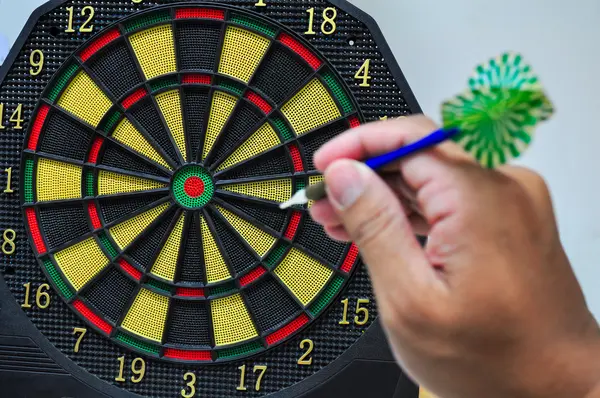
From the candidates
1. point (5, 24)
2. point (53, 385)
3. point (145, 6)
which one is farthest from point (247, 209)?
point (5, 24)

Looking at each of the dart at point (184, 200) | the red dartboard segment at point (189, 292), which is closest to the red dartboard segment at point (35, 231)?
the dart at point (184, 200)

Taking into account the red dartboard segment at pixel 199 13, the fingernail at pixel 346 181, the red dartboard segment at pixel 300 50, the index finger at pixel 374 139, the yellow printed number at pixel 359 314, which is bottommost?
the yellow printed number at pixel 359 314

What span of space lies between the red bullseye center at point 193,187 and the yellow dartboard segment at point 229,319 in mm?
342

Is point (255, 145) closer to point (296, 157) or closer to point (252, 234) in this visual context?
point (296, 157)

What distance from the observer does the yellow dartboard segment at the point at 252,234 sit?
1.86m

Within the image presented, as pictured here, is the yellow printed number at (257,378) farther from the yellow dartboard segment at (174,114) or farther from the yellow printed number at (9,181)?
the yellow printed number at (9,181)

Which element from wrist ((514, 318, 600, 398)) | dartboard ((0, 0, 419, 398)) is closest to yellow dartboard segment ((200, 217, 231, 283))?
dartboard ((0, 0, 419, 398))

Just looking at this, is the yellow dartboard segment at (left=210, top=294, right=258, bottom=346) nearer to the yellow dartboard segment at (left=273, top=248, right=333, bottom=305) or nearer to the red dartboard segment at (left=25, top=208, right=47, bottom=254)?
the yellow dartboard segment at (left=273, top=248, right=333, bottom=305)

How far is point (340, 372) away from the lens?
1.85 metres

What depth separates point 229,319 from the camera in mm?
1891

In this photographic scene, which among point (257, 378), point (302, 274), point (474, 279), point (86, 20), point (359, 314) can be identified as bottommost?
point (257, 378)

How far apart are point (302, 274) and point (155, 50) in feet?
2.76

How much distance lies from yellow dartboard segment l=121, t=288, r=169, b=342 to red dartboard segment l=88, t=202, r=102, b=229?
249 millimetres

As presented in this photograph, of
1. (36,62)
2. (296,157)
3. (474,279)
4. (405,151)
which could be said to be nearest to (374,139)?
(405,151)
